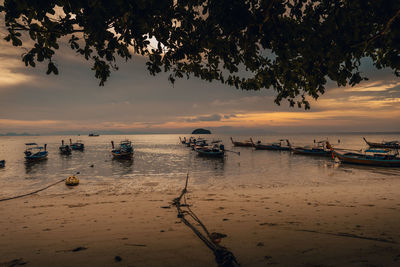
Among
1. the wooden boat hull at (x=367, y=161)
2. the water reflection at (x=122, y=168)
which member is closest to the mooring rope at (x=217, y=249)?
the water reflection at (x=122, y=168)

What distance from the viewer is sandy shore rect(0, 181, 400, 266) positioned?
4.82 meters

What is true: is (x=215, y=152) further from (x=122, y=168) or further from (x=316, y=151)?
(x=316, y=151)

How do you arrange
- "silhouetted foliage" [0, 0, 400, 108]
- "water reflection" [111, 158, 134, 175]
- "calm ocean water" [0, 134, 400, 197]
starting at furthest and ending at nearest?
"water reflection" [111, 158, 134, 175]
"calm ocean water" [0, 134, 400, 197]
"silhouetted foliage" [0, 0, 400, 108]

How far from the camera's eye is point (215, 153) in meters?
51.4

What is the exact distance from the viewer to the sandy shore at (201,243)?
4.82 meters

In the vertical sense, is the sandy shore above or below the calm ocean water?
above

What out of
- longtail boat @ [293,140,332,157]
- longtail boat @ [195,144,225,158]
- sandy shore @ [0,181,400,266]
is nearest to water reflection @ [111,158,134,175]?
longtail boat @ [195,144,225,158]

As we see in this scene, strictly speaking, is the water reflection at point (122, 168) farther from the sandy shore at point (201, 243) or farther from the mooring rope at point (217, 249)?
the mooring rope at point (217, 249)

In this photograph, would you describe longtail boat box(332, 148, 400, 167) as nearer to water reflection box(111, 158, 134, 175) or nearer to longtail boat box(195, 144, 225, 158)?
longtail boat box(195, 144, 225, 158)

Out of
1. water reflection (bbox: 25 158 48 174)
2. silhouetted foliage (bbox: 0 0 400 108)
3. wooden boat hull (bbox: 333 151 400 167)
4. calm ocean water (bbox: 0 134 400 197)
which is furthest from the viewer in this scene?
water reflection (bbox: 25 158 48 174)

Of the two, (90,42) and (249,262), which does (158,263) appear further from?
(90,42)

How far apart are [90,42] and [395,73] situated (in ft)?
28.6

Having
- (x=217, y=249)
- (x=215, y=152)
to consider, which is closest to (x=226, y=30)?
(x=217, y=249)

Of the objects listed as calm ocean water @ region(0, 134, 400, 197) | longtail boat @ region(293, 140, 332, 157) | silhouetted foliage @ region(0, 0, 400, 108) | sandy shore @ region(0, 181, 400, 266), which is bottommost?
calm ocean water @ region(0, 134, 400, 197)
